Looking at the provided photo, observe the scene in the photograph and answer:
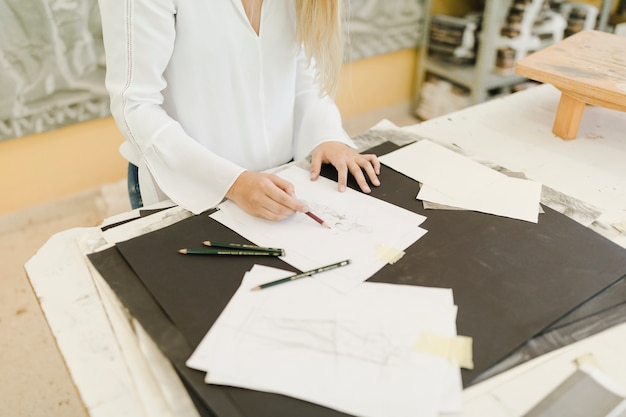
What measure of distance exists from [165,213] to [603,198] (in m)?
0.73

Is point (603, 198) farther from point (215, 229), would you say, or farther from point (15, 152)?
point (15, 152)

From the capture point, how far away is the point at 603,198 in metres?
0.87

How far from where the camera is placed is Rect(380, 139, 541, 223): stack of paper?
783mm

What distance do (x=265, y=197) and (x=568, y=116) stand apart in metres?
0.69

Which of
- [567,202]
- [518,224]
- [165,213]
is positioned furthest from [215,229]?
[567,202]

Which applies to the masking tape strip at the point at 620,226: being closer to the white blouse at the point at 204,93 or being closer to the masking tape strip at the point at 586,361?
the masking tape strip at the point at 586,361

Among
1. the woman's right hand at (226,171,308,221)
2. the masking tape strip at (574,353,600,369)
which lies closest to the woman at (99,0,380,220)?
the woman's right hand at (226,171,308,221)

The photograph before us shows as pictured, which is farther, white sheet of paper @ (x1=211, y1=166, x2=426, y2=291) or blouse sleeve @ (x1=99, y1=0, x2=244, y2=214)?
blouse sleeve @ (x1=99, y1=0, x2=244, y2=214)

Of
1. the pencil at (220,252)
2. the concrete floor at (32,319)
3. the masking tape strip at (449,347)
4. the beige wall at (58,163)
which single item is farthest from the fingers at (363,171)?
the beige wall at (58,163)

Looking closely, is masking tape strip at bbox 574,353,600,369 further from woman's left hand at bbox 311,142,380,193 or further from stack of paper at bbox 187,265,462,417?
woman's left hand at bbox 311,142,380,193

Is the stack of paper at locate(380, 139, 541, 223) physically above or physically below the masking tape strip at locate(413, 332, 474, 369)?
above

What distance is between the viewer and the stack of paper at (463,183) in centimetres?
78

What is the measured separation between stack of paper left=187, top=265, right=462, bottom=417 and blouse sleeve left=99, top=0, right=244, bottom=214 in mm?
238

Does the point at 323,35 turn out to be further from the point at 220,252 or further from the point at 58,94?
the point at 58,94
